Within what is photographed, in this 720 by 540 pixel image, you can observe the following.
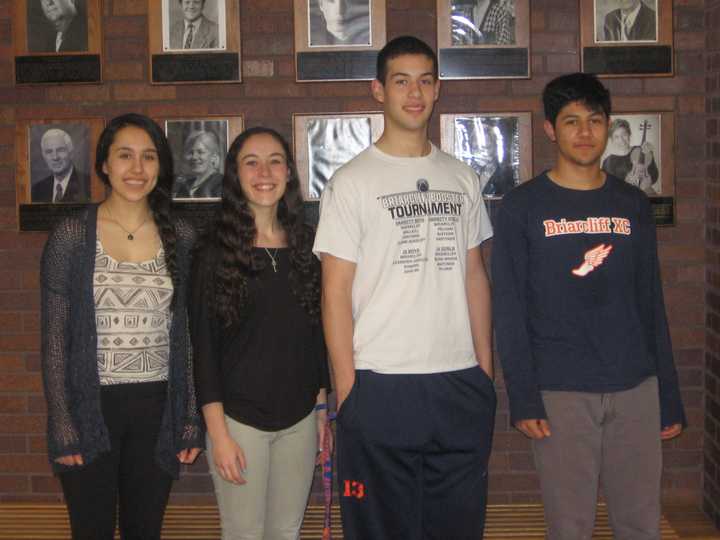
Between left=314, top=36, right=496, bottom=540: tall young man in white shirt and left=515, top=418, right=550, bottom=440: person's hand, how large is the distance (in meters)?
0.11

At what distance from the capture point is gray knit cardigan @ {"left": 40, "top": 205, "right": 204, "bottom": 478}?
2.52m

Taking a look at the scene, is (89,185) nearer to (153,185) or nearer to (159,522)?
(153,185)

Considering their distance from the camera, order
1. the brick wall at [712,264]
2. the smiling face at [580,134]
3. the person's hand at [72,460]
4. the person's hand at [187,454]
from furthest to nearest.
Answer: the brick wall at [712,264] < the smiling face at [580,134] < the person's hand at [187,454] < the person's hand at [72,460]

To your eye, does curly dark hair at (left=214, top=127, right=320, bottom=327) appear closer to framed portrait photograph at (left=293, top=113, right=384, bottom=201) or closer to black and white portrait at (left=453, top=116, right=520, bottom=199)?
framed portrait photograph at (left=293, top=113, right=384, bottom=201)

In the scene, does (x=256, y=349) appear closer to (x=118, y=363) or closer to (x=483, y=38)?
(x=118, y=363)

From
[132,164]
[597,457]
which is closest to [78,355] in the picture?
[132,164]

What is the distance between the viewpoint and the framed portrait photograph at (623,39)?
3652mm

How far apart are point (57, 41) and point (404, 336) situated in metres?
2.20

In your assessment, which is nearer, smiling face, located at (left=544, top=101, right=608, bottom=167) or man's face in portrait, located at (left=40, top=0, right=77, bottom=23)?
smiling face, located at (left=544, top=101, right=608, bottom=167)

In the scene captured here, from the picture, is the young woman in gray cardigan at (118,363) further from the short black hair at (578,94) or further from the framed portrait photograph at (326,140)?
the short black hair at (578,94)

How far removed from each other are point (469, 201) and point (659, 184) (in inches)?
53.8

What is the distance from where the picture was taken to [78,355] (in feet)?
8.29

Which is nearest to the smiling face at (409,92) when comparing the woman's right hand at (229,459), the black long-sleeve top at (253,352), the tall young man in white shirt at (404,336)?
the tall young man in white shirt at (404,336)

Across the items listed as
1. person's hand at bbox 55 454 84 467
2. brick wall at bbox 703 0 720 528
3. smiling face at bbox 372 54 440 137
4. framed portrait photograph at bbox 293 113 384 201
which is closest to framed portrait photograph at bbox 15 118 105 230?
framed portrait photograph at bbox 293 113 384 201
